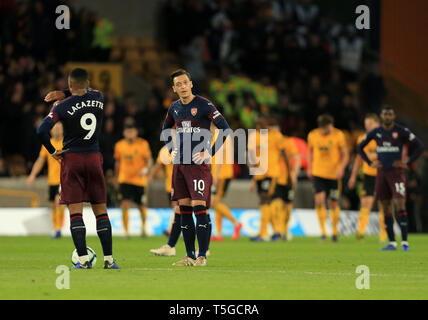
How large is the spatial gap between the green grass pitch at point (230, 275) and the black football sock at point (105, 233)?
0.29 m

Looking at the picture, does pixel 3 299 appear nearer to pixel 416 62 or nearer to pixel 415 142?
pixel 415 142

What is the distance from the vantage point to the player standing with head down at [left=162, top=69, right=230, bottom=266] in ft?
38.6

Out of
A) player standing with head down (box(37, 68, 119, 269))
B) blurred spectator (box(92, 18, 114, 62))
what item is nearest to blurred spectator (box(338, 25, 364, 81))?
blurred spectator (box(92, 18, 114, 62))

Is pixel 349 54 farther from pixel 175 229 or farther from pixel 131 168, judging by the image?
pixel 175 229

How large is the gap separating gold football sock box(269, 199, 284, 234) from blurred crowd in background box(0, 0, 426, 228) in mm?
4170

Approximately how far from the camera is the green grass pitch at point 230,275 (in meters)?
8.90

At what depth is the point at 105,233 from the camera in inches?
444

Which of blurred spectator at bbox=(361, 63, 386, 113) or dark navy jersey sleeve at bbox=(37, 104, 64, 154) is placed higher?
blurred spectator at bbox=(361, 63, 386, 113)

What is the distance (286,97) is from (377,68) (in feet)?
8.39

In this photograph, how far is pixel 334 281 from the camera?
10.2 meters

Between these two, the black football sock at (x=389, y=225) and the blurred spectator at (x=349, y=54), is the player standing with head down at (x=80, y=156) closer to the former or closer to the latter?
the black football sock at (x=389, y=225)

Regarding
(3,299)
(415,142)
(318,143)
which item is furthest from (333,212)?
(3,299)

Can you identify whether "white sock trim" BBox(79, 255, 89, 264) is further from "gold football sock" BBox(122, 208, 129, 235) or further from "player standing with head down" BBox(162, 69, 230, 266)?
"gold football sock" BBox(122, 208, 129, 235)

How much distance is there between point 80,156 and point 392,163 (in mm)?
6750
